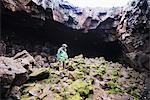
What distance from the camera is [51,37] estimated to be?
22688mm

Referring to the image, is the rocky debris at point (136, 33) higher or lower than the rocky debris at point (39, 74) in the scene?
higher

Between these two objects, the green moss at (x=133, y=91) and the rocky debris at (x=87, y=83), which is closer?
the rocky debris at (x=87, y=83)

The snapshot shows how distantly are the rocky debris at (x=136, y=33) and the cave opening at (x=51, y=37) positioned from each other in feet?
7.24

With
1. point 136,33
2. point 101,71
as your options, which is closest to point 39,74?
point 101,71

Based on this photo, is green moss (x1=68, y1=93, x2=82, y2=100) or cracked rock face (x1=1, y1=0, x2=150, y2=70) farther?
cracked rock face (x1=1, y1=0, x2=150, y2=70)

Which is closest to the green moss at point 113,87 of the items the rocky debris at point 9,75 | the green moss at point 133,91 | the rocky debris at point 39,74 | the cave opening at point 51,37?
the green moss at point 133,91

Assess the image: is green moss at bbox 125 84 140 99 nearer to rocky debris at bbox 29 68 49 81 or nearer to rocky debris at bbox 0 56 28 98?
rocky debris at bbox 29 68 49 81

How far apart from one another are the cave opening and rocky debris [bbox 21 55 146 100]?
3.54 metres

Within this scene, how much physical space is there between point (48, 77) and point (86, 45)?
32.9ft

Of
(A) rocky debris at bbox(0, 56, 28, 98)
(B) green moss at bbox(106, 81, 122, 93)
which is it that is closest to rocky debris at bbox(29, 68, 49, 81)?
(A) rocky debris at bbox(0, 56, 28, 98)

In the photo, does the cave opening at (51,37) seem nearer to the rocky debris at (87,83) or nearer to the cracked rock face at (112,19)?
the cracked rock face at (112,19)

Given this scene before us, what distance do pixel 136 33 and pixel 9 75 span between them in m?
11.7

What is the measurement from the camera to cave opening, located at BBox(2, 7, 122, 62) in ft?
63.3

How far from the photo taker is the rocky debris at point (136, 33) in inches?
683
